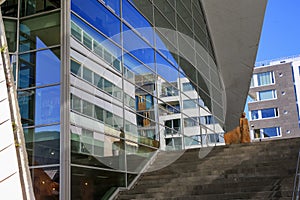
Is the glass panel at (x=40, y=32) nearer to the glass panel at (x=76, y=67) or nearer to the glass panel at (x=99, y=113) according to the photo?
the glass panel at (x=76, y=67)

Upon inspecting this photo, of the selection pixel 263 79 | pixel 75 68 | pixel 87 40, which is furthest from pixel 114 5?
pixel 263 79

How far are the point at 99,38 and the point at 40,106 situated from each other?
8.93ft

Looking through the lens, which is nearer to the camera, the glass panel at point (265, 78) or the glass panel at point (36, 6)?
the glass panel at point (36, 6)

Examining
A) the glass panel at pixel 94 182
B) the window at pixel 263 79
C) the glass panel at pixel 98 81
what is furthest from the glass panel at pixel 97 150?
the window at pixel 263 79

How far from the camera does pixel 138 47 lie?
1389cm

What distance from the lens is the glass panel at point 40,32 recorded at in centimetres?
988

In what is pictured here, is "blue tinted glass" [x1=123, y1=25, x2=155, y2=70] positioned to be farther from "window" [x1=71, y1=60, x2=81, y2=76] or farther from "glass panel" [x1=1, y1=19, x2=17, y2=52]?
"glass panel" [x1=1, y1=19, x2=17, y2=52]

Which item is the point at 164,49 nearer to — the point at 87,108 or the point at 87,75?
the point at 87,75

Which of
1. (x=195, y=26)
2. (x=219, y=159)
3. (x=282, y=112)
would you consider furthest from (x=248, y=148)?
(x=282, y=112)

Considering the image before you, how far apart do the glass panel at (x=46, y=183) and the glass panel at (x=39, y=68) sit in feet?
6.64

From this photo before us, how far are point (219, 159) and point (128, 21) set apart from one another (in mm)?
5213

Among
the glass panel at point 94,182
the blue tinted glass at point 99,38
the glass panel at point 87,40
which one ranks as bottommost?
the glass panel at point 94,182

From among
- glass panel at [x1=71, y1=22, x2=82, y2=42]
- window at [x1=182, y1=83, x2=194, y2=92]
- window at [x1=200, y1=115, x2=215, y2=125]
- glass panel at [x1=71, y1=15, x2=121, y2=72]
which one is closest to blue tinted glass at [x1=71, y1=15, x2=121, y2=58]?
glass panel at [x1=71, y1=15, x2=121, y2=72]

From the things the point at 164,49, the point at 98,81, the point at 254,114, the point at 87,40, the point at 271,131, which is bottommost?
the point at 98,81
